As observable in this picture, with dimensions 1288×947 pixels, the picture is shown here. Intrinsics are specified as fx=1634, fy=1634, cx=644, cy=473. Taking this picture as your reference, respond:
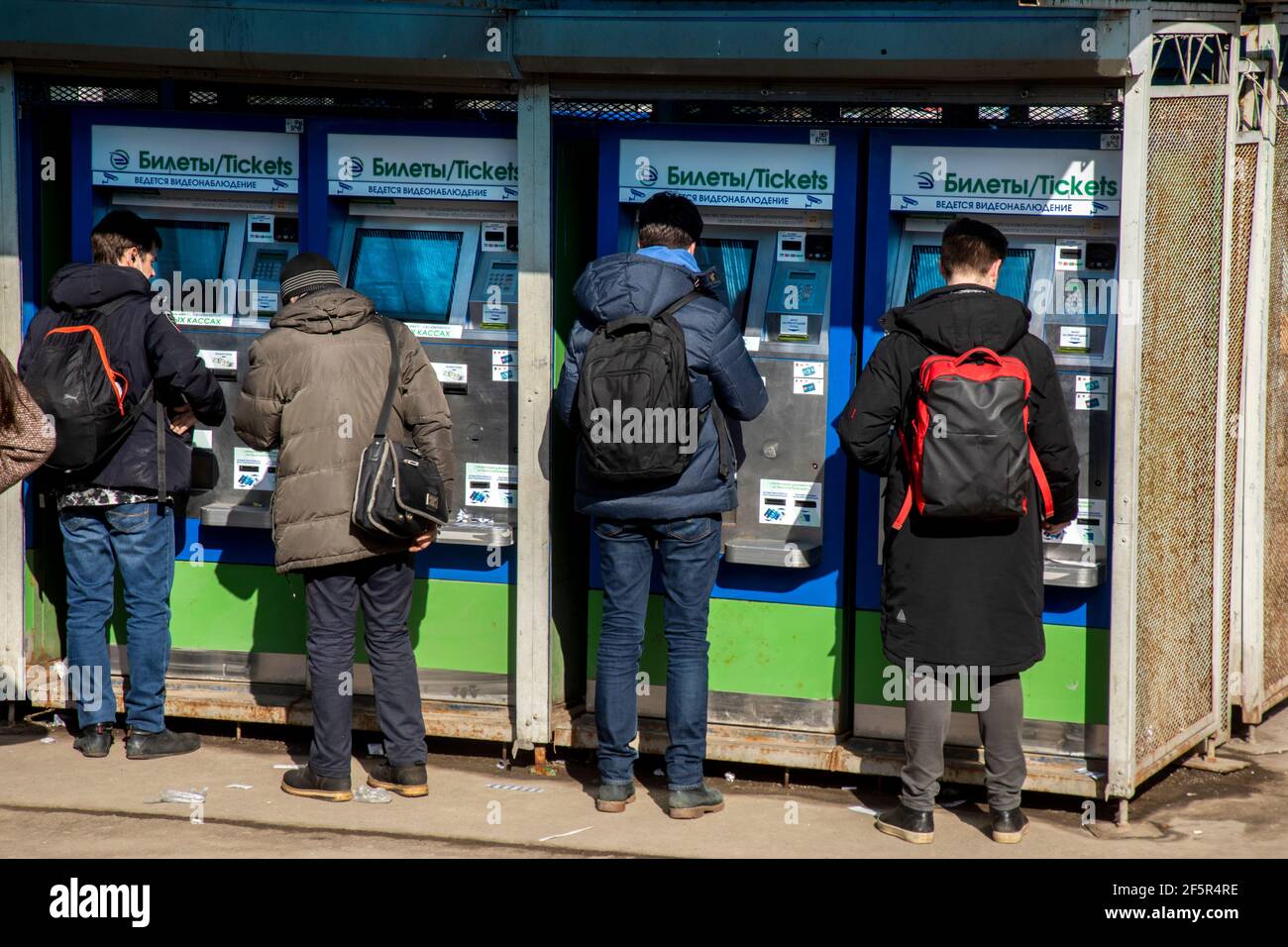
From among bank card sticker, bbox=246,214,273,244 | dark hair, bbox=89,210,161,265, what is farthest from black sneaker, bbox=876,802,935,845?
dark hair, bbox=89,210,161,265

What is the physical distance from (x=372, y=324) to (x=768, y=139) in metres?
1.44

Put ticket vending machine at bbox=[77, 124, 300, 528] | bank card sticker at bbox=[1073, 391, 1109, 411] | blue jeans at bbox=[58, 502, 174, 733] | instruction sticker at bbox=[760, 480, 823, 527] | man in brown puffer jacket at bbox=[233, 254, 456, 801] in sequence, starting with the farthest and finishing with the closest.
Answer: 1. ticket vending machine at bbox=[77, 124, 300, 528]
2. blue jeans at bbox=[58, 502, 174, 733]
3. instruction sticker at bbox=[760, 480, 823, 527]
4. bank card sticker at bbox=[1073, 391, 1109, 411]
5. man in brown puffer jacket at bbox=[233, 254, 456, 801]

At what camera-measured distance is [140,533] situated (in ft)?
18.5

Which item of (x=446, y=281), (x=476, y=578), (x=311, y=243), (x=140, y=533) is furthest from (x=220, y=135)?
(x=476, y=578)

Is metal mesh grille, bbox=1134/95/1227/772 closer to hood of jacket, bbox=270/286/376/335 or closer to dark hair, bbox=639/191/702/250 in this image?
dark hair, bbox=639/191/702/250

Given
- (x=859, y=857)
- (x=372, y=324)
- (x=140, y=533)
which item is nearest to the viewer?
(x=859, y=857)

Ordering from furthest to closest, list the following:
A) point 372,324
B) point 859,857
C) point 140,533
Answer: point 140,533, point 372,324, point 859,857

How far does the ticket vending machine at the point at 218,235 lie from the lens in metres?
5.95

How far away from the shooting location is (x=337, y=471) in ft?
16.6

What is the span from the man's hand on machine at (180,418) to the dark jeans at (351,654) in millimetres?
918

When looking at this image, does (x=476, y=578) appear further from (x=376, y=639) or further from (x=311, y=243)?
(x=311, y=243)

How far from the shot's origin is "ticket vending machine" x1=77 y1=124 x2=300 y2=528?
234 inches

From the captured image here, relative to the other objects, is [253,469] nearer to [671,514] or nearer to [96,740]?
[96,740]

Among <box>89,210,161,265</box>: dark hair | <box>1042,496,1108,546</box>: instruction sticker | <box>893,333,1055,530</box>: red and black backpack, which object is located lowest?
<box>1042,496,1108,546</box>: instruction sticker
